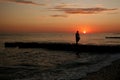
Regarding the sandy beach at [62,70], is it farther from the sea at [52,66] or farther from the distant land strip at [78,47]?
the distant land strip at [78,47]

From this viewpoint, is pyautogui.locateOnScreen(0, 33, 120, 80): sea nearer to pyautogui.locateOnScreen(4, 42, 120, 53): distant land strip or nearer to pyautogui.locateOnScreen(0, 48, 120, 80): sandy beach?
pyautogui.locateOnScreen(0, 48, 120, 80): sandy beach

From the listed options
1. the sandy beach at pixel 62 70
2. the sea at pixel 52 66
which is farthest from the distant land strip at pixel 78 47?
the sandy beach at pixel 62 70

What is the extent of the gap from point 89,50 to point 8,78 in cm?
2529

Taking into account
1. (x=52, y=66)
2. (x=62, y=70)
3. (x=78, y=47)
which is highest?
(x=62, y=70)

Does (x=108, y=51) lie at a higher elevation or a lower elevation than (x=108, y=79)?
lower

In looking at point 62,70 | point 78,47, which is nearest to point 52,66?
point 62,70

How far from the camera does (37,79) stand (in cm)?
1554

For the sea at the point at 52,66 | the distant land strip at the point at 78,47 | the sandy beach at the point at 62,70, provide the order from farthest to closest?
the distant land strip at the point at 78,47 → the sea at the point at 52,66 → the sandy beach at the point at 62,70

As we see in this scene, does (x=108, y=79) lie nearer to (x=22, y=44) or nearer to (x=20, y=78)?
(x=20, y=78)

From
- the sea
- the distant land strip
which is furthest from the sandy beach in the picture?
the distant land strip

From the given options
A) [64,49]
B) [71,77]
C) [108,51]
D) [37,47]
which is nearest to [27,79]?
[71,77]

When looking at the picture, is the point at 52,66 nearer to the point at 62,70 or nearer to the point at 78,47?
the point at 62,70

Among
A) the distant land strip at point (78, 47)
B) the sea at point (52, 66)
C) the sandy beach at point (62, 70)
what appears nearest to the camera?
the sandy beach at point (62, 70)

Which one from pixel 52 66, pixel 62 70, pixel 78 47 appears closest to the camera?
pixel 62 70
